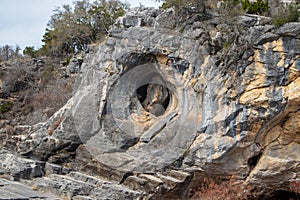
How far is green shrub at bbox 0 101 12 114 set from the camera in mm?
23158

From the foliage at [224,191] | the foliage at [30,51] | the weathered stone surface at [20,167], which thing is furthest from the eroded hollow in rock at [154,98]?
the foliage at [30,51]

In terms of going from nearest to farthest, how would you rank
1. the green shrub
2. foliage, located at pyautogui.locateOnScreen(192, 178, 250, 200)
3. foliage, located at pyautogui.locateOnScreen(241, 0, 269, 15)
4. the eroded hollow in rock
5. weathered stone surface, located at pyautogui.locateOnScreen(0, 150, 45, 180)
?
1. foliage, located at pyautogui.locateOnScreen(192, 178, 250, 200)
2. weathered stone surface, located at pyautogui.locateOnScreen(0, 150, 45, 180)
3. foliage, located at pyautogui.locateOnScreen(241, 0, 269, 15)
4. the eroded hollow in rock
5. the green shrub

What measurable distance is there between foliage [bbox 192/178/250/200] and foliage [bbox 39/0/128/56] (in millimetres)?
14088

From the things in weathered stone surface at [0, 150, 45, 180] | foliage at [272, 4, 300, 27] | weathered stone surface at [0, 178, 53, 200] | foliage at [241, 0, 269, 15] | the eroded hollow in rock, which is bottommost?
weathered stone surface at [0, 178, 53, 200]

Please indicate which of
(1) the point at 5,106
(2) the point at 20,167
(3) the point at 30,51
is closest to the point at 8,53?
(3) the point at 30,51

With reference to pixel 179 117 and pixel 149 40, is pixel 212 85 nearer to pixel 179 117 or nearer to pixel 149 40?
pixel 179 117

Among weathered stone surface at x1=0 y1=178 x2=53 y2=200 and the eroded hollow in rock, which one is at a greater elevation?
the eroded hollow in rock

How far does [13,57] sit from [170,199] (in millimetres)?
20467

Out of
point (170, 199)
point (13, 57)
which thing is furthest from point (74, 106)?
point (13, 57)

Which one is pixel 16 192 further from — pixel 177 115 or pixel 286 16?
pixel 286 16

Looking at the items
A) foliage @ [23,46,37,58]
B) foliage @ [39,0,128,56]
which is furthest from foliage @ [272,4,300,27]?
foliage @ [23,46,37,58]

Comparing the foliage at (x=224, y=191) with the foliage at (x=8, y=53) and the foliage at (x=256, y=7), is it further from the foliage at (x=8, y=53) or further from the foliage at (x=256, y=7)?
the foliage at (x=8, y=53)

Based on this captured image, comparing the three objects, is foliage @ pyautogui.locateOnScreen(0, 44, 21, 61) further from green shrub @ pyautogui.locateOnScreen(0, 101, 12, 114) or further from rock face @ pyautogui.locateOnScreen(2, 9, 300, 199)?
rock face @ pyautogui.locateOnScreen(2, 9, 300, 199)

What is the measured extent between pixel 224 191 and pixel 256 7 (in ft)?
20.6
